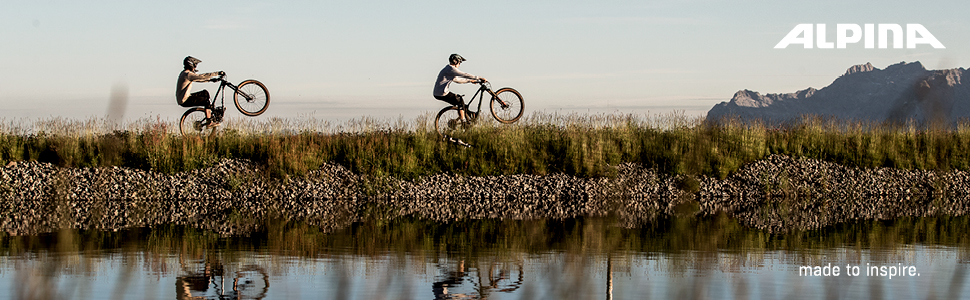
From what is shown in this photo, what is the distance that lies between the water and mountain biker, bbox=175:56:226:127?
7691 mm

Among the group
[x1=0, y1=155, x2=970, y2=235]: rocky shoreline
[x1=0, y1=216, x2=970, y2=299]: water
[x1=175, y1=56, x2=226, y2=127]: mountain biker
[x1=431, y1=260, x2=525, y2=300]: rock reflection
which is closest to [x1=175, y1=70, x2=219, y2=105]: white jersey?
[x1=175, y1=56, x2=226, y2=127]: mountain biker

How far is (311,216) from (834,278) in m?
11.2

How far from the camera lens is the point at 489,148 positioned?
944 inches

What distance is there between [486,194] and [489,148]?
1888 mm

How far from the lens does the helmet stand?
21.2 meters

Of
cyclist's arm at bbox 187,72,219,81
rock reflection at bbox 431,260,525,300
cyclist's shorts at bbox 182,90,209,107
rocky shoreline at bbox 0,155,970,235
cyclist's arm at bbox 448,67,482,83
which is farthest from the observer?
cyclist's shorts at bbox 182,90,209,107

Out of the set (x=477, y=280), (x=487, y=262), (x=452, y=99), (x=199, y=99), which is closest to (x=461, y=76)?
(x=452, y=99)

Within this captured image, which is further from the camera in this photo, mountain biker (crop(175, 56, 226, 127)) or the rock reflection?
mountain biker (crop(175, 56, 226, 127))

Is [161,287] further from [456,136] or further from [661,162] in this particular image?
[661,162]

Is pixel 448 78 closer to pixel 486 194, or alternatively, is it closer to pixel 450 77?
pixel 450 77

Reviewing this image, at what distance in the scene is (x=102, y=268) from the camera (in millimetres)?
9820

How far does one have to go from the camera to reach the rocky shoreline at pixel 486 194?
18672 millimetres

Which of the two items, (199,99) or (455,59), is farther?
(199,99)

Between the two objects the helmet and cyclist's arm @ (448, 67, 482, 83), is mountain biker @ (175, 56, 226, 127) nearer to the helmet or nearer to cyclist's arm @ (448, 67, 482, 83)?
the helmet
